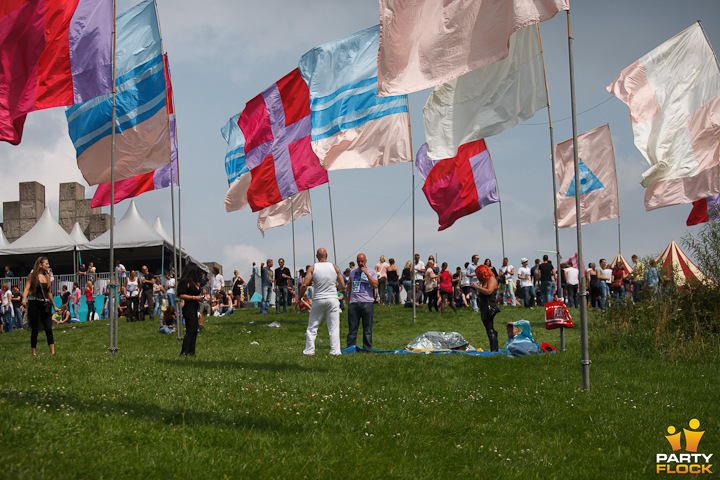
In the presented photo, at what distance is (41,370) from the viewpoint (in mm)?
9750

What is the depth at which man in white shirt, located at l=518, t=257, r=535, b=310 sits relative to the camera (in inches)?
1006

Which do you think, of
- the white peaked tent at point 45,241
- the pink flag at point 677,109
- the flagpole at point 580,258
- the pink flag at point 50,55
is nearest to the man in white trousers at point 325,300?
the flagpole at point 580,258

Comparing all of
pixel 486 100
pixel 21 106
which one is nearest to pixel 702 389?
pixel 486 100

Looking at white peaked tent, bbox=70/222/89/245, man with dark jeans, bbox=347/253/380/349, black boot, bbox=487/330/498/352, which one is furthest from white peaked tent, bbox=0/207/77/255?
black boot, bbox=487/330/498/352

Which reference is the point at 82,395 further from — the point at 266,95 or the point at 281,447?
the point at 266,95

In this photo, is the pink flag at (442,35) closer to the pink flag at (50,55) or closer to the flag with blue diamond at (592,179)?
the pink flag at (50,55)

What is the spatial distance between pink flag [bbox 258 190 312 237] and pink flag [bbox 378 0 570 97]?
1754 centimetres

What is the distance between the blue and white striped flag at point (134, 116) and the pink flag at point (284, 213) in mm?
11723

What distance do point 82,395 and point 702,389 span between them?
8251mm

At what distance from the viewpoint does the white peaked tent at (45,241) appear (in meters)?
39.4

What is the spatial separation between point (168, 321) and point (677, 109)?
638 inches

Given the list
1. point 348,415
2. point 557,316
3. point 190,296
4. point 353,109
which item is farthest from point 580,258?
point 353,109

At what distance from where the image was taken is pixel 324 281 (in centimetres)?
1222

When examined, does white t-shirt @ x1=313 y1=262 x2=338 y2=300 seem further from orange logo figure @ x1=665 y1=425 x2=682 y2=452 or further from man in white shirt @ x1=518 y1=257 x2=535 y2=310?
man in white shirt @ x1=518 y1=257 x2=535 y2=310
